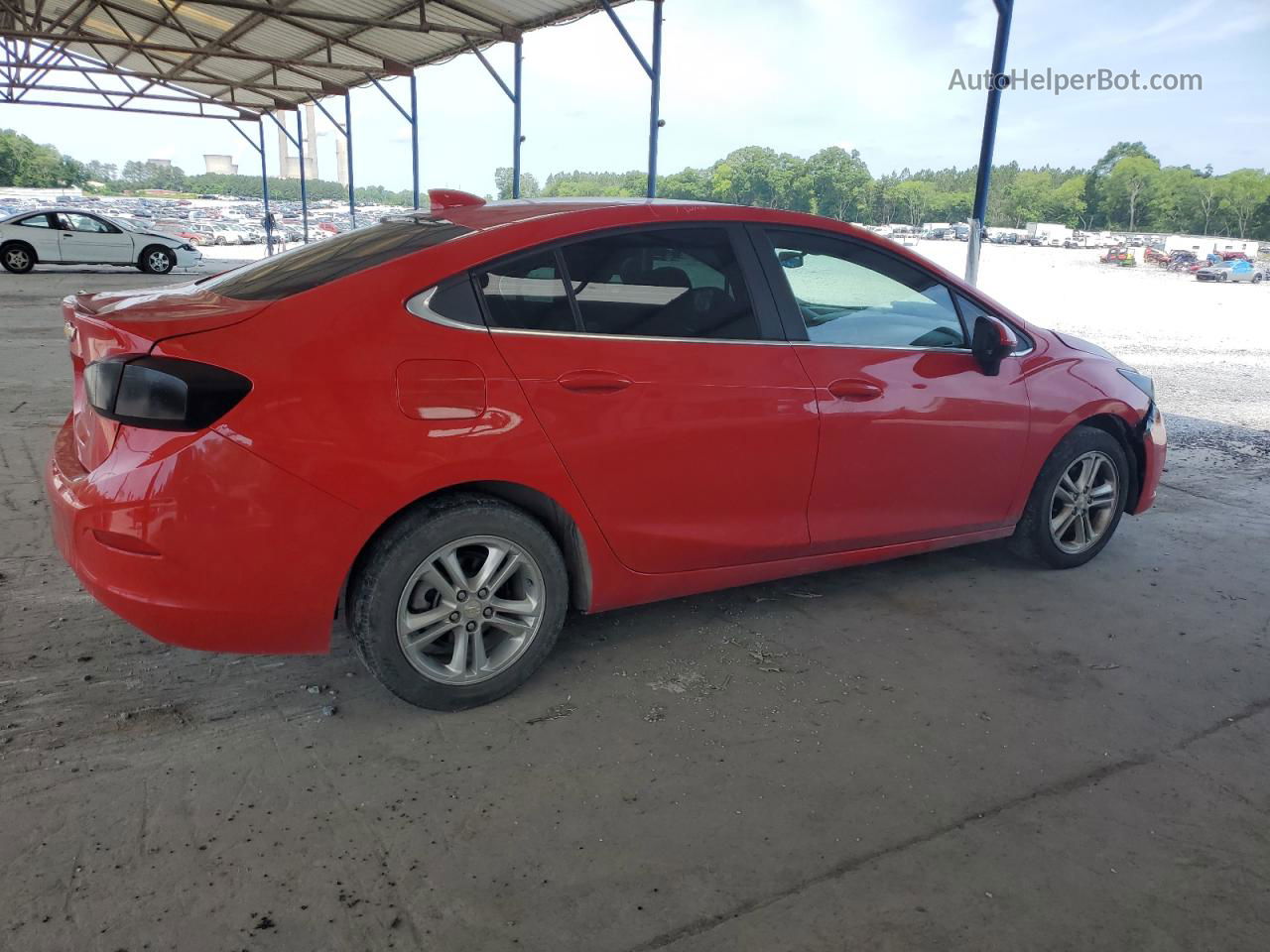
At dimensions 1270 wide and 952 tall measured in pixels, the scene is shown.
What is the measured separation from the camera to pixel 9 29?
64.6ft

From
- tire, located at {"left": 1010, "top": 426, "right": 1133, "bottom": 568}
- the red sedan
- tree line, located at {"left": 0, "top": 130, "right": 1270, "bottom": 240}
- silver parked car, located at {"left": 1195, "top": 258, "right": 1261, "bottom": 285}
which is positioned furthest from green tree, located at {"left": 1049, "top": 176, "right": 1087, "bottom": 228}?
the red sedan

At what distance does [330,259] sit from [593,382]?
3.20 ft

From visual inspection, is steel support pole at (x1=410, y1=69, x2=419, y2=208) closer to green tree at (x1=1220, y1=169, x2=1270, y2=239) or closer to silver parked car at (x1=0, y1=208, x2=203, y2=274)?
silver parked car at (x1=0, y1=208, x2=203, y2=274)

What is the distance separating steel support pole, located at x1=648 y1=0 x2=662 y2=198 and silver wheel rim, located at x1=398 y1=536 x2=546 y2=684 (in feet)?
34.8

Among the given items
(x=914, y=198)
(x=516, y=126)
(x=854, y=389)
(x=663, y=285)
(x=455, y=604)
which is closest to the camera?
→ (x=455, y=604)

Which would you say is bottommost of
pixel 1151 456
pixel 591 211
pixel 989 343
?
pixel 1151 456

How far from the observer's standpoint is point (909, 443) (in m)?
3.57

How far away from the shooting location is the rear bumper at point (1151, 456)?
14.4 feet

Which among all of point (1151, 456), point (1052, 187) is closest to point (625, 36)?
point (1151, 456)

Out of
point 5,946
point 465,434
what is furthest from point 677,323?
point 5,946

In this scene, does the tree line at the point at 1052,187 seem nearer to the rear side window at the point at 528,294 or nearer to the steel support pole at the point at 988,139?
the steel support pole at the point at 988,139

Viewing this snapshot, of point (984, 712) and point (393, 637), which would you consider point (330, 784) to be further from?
point (984, 712)

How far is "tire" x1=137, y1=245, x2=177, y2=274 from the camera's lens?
20.9m

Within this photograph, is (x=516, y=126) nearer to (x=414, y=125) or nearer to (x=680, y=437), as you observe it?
(x=414, y=125)
